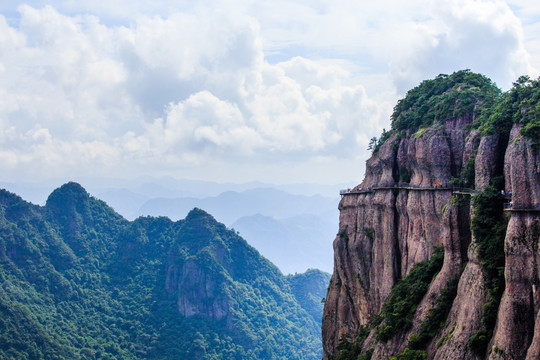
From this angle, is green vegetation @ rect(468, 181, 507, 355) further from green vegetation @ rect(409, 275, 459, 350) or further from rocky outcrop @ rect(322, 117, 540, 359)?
green vegetation @ rect(409, 275, 459, 350)

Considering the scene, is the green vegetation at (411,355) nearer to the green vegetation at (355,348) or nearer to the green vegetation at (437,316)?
the green vegetation at (437,316)

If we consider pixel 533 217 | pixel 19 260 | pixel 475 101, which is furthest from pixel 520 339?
pixel 19 260

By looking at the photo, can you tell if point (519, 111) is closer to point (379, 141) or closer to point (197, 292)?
point (379, 141)

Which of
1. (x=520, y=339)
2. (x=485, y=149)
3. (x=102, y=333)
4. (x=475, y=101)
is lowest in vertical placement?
(x=102, y=333)

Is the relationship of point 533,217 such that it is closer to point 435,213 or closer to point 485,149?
point 485,149

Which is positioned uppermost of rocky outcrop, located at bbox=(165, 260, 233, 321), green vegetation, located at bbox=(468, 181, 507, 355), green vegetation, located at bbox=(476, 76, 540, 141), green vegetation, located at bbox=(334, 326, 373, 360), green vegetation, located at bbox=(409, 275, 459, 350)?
green vegetation, located at bbox=(476, 76, 540, 141)

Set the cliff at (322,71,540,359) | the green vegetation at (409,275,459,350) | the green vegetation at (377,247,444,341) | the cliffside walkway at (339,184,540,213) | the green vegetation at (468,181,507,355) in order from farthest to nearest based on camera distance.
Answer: the green vegetation at (377,247,444,341) → the green vegetation at (409,275,459,350) → the green vegetation at (468,181,507,355) → the cliffside walkway at (339,184,540,213) → the cliff at (322,71,540,359)

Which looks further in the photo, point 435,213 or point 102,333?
point 102,333

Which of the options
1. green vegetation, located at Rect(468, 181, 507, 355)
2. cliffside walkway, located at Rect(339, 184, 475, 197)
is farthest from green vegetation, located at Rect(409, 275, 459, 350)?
cliffside walkway, located at Rect(339, 184, 475, 197)
